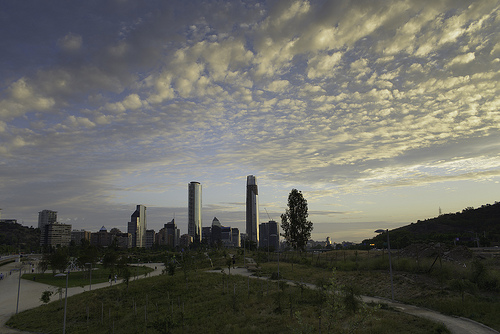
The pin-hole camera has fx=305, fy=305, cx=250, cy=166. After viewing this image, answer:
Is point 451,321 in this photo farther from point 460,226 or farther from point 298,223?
point 460,226

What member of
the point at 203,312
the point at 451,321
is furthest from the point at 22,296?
the point at 451,321

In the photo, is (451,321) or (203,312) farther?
(203,312)

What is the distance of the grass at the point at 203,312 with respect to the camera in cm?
2420

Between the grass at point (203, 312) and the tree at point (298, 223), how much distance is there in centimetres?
2541

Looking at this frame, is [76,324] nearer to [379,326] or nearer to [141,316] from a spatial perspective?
[141,316]

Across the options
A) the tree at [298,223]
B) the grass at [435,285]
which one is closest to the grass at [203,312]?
the grass at [435,285]

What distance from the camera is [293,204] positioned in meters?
72.6

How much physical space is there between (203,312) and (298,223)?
42267 millimetres

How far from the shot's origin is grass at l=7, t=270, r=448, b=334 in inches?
953

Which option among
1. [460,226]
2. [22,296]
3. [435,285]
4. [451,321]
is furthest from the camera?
[460,226]

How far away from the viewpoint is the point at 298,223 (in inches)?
2840

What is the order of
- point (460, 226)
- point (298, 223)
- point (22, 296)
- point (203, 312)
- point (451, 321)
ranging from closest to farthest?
1. point (451, 321)
2. point (203, 312)
3. point (22, 296)
4. point (298, 223)
5. point (460, 226)

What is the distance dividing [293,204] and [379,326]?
49953 mm

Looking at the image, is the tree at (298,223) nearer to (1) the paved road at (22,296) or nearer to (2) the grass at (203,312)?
(2) the grass at (203,312)
